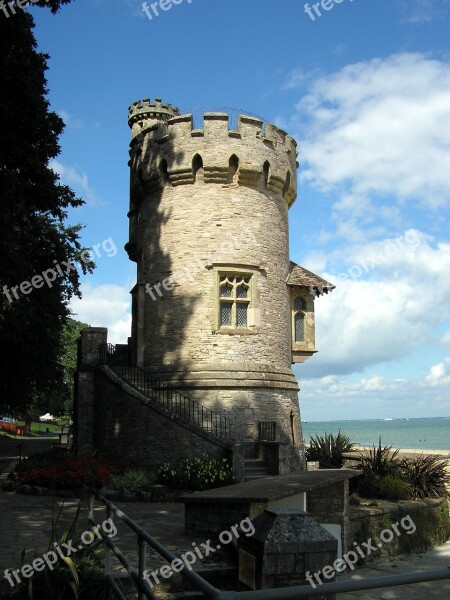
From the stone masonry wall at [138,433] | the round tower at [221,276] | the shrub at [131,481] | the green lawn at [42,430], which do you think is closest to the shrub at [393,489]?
the stone masonry wall at [138,433]


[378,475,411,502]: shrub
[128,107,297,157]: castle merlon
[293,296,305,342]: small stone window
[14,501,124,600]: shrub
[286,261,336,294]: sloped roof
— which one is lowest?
[14,501,124,600]: shrub

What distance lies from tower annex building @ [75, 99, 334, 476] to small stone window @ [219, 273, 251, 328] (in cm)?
3

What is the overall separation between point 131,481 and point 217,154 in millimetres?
10484

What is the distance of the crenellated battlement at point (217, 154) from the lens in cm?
1897

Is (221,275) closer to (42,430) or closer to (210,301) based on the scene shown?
(210,301)

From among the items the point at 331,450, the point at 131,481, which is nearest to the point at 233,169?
the point at 331,450

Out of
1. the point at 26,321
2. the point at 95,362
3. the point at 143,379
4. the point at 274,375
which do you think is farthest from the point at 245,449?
the point at 26,321

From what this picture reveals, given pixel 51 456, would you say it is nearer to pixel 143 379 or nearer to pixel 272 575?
pixel 143 379

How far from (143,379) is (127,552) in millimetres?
11272

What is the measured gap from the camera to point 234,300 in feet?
61.4

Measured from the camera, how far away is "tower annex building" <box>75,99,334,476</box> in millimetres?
17766

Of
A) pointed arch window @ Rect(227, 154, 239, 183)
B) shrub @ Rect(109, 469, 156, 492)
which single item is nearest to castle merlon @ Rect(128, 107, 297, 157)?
pointed arch window @ Rect(227, 154, 239, 183)

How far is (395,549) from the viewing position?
1202cm

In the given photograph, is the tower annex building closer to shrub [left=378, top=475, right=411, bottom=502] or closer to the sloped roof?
the sloped roof
